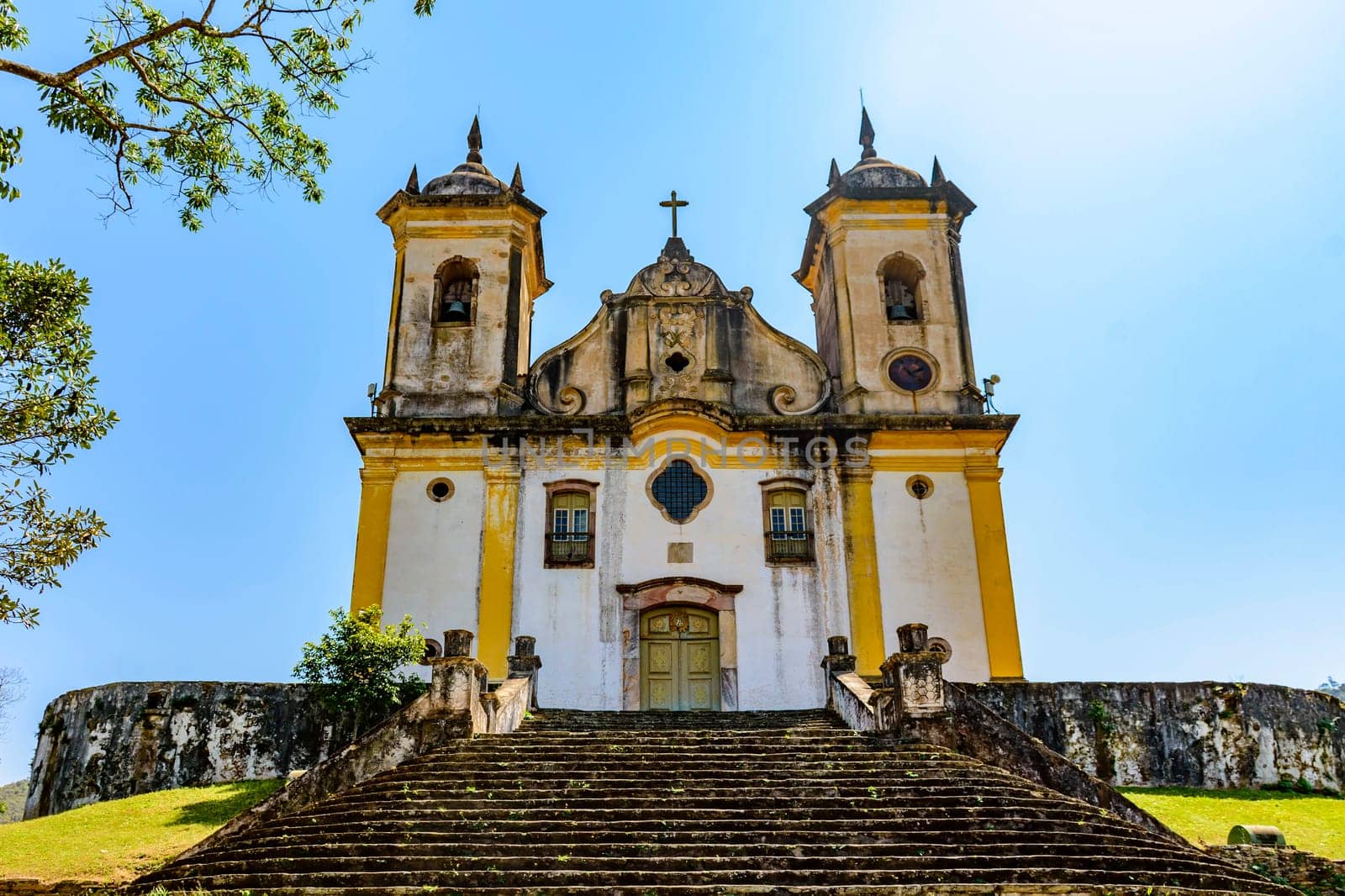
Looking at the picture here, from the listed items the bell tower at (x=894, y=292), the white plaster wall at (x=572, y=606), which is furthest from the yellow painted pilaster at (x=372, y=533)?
the bell tower at (x=894, y=292)

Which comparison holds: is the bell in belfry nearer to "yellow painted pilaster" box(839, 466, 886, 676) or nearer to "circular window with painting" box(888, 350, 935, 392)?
"yellow painted pilaster" box(839, 466, 886, 676)

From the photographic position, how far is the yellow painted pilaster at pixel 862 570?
56.1 ft

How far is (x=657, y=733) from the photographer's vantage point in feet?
39.8

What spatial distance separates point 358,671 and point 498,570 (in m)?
3.10

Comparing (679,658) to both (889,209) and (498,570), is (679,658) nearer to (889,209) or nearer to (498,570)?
(498,570)

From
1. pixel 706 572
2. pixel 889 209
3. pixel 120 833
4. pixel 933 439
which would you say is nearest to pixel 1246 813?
pixel 933 439

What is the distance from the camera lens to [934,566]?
58.3 feet

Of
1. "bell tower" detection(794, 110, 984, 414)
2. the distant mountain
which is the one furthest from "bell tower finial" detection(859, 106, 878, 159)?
the distant mountain

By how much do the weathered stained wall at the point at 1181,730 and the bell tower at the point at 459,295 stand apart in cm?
938

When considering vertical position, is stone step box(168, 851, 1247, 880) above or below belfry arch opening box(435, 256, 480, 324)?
below

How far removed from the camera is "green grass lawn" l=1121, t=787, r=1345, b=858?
481 inches

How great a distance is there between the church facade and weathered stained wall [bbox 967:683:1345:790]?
161 centimetres

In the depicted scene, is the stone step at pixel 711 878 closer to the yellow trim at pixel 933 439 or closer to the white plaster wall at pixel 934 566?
the white plaster wall at pixel 934 566

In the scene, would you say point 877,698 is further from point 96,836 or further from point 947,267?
point 947,267
